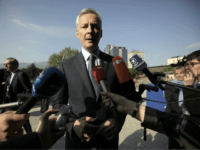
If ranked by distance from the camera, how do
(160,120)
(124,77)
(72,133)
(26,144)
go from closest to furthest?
(26,144) → (160,120) → (72,133) → (124,77)

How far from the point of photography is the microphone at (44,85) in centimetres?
82

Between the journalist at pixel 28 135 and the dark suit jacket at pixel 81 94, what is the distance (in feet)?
1.15

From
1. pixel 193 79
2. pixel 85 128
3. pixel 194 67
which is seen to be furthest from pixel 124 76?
pixel 193 79

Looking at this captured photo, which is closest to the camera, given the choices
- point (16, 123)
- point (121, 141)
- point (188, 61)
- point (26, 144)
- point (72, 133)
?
point (26, 144)

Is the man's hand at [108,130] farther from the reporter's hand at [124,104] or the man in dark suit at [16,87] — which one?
the man in dark suit at [16,87]

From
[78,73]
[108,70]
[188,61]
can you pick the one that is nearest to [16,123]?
[78,73]

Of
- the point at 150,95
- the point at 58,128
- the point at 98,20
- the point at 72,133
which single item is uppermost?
the point at 98,20

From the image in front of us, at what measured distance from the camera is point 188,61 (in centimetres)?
205

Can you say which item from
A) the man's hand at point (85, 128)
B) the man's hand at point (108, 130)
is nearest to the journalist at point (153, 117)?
the man's hand at point (108, 130)

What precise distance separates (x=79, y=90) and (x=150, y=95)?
16.4 feet

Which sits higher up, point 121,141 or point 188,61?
point 188,61

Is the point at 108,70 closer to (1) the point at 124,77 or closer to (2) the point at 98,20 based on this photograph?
(1) the point at 124,77

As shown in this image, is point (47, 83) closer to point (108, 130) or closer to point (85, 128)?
point (85, 128)

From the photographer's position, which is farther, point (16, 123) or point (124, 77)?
point (124, 77)
